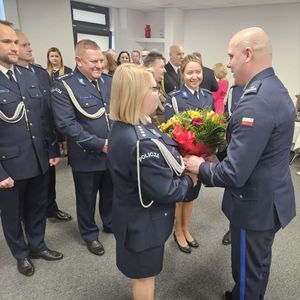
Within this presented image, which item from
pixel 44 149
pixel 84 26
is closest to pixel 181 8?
pixel 84 26

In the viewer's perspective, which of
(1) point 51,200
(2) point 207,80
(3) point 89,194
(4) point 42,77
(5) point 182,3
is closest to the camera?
(3) point 89,194

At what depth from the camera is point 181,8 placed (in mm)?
7305

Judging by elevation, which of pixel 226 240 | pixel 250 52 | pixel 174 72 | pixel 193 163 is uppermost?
pixel 250 52

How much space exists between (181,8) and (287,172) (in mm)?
6918

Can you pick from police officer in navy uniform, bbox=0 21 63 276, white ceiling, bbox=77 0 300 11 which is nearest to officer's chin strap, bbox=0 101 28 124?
police officer in navy uniform, bbox=0 21 63 276

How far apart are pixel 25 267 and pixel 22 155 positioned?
0.83 metres

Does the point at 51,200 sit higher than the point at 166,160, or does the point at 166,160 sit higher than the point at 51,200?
the point at 166,160

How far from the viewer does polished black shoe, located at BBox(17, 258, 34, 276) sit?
6.91 feet

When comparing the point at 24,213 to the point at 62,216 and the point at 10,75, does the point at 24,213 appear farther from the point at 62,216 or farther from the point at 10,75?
the point at 10,75

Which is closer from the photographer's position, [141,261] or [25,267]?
[141,261]

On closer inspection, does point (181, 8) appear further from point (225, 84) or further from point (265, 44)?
point (265, 44)

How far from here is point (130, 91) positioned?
1.23m

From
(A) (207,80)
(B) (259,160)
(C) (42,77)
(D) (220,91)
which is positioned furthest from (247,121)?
(D) (220,91)

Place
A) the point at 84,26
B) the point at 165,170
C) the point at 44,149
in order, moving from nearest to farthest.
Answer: the point at 165,170, the point at 44,149, the point at 84,26
